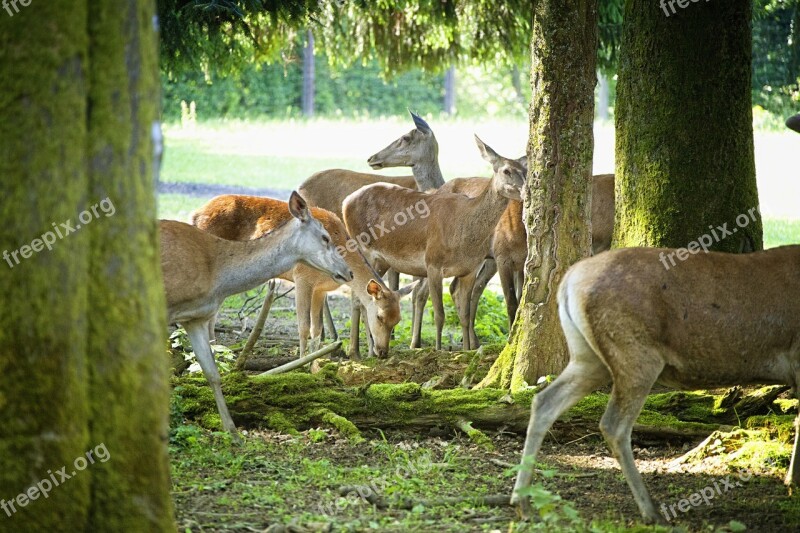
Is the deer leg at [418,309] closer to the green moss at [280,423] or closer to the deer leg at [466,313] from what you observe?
the deer leg at [466,313]

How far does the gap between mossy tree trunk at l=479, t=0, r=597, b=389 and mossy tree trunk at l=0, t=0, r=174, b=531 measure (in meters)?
3.96

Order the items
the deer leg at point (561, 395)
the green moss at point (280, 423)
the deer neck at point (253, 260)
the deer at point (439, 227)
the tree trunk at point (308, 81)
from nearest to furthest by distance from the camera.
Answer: the deer leg at point (561, 395)
the green moss at point (280, 423)
the deer neck at point (253, 260)
the deer at point (439, 227)
the tree trunk at point (308, 81)

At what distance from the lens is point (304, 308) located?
412 inches

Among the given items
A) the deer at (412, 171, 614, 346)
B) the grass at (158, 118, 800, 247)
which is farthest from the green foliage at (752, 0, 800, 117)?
the deer at (412, 171, 614, 346)

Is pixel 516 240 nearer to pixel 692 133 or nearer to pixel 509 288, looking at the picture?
pixel 509 288

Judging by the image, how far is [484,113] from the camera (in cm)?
3919

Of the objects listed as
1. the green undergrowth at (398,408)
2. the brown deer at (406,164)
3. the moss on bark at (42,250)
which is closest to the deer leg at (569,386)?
the green undergrowth at (398,408)

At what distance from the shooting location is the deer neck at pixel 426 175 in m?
13.8

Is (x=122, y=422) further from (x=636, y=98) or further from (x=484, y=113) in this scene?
(x=484, y=113)

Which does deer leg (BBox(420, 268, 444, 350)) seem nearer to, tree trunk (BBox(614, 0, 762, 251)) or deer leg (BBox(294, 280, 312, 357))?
deer leg (BBox(294, 280, 312, 357))

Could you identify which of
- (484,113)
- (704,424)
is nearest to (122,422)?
(704,424)

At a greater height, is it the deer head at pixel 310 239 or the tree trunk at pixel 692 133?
the tree trunk at pixel 692 133

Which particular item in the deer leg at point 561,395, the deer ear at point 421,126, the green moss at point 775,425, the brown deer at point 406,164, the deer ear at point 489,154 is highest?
the deer ear at point 421,126

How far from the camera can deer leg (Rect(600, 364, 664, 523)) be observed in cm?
569
